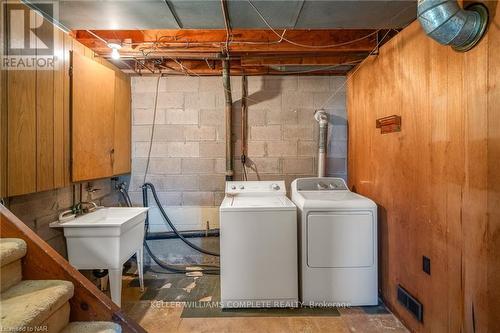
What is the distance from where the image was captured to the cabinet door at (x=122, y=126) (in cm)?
286

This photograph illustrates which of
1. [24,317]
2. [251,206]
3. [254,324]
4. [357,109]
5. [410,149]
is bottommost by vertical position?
[254,324]

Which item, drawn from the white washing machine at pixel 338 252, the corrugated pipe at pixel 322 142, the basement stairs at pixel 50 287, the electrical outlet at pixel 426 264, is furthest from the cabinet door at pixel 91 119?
the electrical outlet at pixel 426 264

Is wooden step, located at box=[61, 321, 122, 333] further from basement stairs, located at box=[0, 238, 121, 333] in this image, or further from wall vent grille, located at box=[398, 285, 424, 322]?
wall vent grille, located at box=[398, 285, 424, 322]

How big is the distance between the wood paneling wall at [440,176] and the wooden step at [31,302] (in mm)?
2080

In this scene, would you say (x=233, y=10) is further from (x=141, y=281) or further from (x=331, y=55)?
(x=141, y=281)

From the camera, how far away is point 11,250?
53.2 inches

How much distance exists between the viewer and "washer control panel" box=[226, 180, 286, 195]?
9.79 ft

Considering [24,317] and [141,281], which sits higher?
[24,317]

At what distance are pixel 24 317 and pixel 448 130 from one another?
7.55ft

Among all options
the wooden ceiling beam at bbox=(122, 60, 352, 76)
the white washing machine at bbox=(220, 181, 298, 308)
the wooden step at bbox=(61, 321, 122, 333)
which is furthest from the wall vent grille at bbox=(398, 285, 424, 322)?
the wooden ceiling beam at bbox=(122, 60, 352, 76)

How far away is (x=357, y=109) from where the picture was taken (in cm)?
297

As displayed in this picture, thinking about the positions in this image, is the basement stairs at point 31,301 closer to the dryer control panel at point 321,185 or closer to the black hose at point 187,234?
the black hose at point 187,234

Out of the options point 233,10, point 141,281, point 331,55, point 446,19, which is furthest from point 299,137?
point 141,281

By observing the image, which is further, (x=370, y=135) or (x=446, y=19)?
(x=370, y=135)
